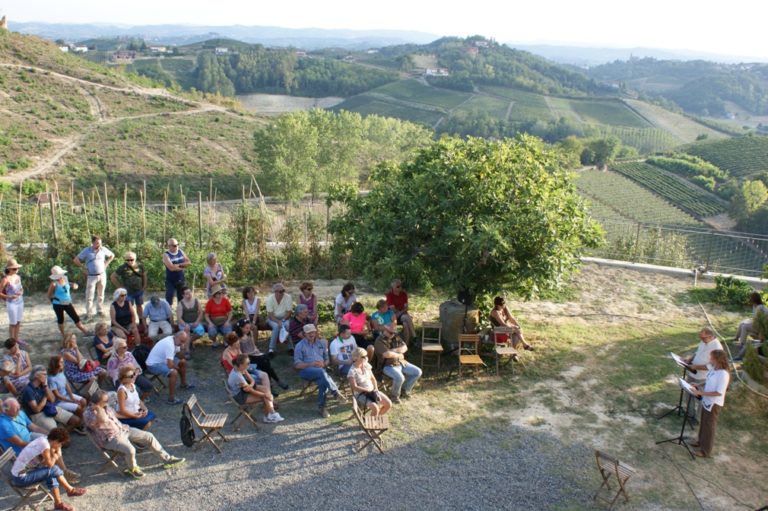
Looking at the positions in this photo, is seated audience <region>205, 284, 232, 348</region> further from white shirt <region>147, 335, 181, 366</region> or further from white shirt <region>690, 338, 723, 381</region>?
white shirt <region>690, 338, 723, 381</region>

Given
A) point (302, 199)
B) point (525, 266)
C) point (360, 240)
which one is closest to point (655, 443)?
point (525, 266)

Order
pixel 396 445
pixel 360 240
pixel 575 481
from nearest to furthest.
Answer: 1. pixel 575 481
2. pixel 396 445
3. pixel 360 240

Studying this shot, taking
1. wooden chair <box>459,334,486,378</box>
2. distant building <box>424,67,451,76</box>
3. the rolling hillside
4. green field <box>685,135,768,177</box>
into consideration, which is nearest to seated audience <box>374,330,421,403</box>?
wooden chair <box>459,334,486,378</box>

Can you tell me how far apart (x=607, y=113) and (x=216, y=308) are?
154607 millimetres

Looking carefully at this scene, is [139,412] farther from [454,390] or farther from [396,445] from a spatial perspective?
[454,390]

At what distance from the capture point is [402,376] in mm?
9180

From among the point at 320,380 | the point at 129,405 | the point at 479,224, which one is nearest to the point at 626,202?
the point at 479,224

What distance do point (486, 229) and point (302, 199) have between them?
52.1 metres

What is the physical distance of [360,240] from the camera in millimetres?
10867

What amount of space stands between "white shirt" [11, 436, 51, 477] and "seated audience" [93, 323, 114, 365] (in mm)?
2551

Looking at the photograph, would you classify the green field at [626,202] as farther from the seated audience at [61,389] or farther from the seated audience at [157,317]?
the seated audience at [61,389]

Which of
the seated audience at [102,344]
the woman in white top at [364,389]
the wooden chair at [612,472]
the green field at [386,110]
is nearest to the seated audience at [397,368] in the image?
the woman in white top at [364,389]

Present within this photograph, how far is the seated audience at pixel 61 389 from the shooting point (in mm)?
7793

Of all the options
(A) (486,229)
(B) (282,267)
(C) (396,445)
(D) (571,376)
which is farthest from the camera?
(B) (282,267)
